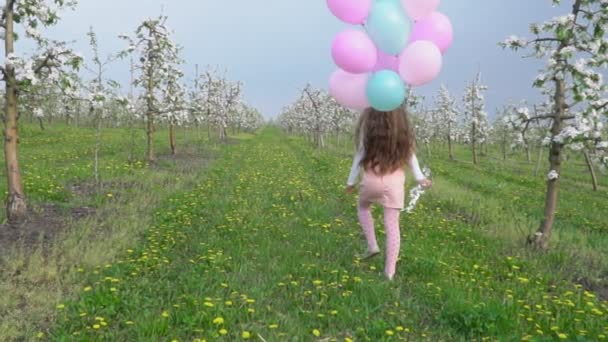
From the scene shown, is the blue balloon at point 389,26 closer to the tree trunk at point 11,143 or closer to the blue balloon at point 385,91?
the blue balloon at point 385,91

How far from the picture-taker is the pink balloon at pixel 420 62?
627cm

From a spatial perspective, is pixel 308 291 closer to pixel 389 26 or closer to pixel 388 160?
pixel 388 160

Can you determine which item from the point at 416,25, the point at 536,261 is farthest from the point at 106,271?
the point at 536,261

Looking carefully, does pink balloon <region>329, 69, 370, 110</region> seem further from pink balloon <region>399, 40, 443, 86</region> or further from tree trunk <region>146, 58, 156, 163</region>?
tree trunk <region>146, 58, 156, 163</region>

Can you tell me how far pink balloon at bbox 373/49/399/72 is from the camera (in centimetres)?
674

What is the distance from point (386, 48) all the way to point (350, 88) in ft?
2.41

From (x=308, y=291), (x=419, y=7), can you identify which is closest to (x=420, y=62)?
(x=419, y=7)

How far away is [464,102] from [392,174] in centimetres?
4004

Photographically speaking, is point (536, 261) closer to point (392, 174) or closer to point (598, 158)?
point (598, 158)

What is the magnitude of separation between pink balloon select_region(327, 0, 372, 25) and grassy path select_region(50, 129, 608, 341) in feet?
11.4

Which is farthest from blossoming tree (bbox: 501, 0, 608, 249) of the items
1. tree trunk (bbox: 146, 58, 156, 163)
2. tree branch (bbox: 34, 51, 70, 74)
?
tree trunk (bbox: 146, 58, 156, 163)

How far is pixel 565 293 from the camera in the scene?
6523mm

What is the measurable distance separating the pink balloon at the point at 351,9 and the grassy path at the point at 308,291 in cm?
349

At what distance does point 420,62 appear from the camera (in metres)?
6.28
